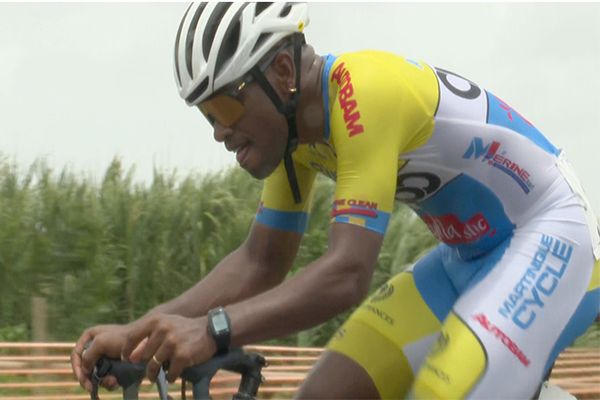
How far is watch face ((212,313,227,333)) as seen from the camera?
3.11 metres

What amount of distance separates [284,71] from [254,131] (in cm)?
20

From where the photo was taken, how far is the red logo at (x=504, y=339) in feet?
11.3

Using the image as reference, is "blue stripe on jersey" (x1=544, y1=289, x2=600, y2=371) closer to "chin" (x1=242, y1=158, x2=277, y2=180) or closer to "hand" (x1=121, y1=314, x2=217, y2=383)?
"chin" (x1=242, y1=158, x2=277, y2=180)

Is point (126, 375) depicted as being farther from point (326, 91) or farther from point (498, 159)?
point (498, 159)

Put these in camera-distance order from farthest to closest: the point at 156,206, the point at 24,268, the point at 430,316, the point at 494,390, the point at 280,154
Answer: the point at 156,206, the point at 24,268, the point at 430,316, the point at 280,154, the point at 494,390

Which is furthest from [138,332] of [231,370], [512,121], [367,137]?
[512,121]

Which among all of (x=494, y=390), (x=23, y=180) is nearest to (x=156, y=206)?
(x=23, y=180)

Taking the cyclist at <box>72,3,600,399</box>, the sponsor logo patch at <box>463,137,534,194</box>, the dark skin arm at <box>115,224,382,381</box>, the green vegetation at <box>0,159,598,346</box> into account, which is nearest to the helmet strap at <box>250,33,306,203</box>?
the cyclist at <box>72,3,600,399</box>

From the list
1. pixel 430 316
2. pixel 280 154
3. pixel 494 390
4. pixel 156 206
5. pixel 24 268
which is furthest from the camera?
pixel 156 206

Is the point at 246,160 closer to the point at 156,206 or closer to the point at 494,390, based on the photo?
the point at 494,390

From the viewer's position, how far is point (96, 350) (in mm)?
3160

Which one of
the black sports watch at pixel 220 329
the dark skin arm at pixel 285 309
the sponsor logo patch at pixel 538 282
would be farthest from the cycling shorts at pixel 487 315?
the black sports watch at pixel 220 329

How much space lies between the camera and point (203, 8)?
140 inches

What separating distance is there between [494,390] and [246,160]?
92 cm
